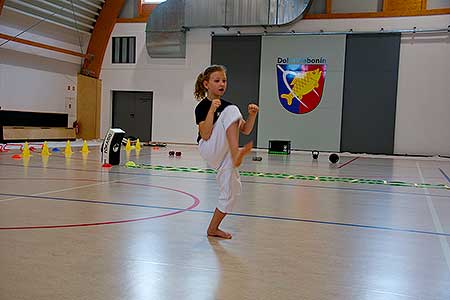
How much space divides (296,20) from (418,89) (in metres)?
4.93

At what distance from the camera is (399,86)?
16.4 m

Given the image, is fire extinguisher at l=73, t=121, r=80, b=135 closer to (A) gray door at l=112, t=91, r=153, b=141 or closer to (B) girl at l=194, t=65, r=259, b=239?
(A) gray door at l=112, t=91, r=153, b=141

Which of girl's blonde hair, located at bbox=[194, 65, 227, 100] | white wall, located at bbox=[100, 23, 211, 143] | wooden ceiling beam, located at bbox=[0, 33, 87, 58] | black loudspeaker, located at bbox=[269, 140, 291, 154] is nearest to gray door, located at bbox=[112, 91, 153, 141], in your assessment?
white wall, located at bbox=[100, 23, 211, 143]

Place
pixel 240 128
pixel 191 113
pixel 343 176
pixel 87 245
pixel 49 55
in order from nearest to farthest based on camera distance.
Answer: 1. pixel 87 245
2. pixel 240 128
3. pixel 343 176
4. pixel 49 55
5. pixel 191 113

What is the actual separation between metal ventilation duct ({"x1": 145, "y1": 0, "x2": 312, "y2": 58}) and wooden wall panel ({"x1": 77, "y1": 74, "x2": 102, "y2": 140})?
111 inches

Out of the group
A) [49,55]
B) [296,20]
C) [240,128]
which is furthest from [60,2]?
[240,128]

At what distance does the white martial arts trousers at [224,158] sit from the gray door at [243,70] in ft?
47.2

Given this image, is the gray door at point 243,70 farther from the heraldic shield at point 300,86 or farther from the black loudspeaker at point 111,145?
the black loudspeaker at point 111,145

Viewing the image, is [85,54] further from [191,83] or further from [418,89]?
[418,89]

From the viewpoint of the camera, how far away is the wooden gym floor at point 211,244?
213 centimetres

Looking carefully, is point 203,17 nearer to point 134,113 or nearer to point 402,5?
point 134,113

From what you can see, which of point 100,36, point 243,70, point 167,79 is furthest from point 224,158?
point 100,36

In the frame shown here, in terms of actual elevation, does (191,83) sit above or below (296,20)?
below

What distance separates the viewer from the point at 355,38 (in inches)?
661
